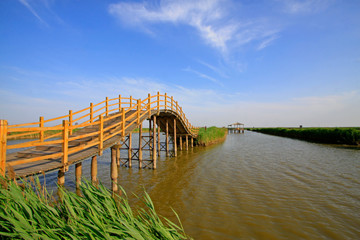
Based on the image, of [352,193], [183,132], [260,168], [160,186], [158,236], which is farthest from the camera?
[183,132]

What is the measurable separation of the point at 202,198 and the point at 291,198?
3.67 meters

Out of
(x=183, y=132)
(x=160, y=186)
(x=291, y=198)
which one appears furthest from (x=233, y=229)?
(x=183, y=132)

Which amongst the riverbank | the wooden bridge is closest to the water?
the wooden bridge

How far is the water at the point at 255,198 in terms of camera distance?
5.43m

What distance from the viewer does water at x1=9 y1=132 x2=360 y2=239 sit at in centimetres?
543

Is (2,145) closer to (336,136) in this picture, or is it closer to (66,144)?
(66,144)

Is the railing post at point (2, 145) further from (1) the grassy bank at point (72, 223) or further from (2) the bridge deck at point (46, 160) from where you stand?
(1) the grassy bank at point (72, 223)

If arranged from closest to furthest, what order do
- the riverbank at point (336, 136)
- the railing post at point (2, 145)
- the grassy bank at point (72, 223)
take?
the grassy bank at point (72, 223) < the railing post at point (2, 145) < the riverbank at point (336, 136)

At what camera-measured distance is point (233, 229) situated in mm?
5422

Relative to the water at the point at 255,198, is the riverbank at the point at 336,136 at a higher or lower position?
higher

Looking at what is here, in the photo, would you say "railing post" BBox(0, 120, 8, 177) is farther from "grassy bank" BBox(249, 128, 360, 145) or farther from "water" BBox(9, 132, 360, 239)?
"grassy bank" BBox(249, 128, 360, 145)

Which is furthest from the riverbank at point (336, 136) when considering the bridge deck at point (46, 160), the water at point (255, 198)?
the bridge deck at point (46, 160)

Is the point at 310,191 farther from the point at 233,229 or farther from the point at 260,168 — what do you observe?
the point at 233,229

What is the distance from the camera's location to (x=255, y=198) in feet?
25.1
